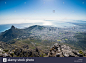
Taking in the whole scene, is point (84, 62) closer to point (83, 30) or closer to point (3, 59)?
point (3, 59)

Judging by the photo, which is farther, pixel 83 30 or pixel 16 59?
pixel 83 30

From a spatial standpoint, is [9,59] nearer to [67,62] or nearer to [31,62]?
[31,62]

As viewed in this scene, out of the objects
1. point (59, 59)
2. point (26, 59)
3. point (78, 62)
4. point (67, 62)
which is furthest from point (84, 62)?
point (26, 59)

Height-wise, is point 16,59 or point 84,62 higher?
point 16,59

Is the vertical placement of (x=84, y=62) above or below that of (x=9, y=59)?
below

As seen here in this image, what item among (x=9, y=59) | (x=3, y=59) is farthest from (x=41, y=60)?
(x=3, y=59)

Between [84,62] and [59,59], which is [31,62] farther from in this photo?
[84,62]

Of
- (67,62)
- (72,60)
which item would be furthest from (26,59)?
(72,60)

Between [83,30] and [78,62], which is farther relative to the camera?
[83,30]
